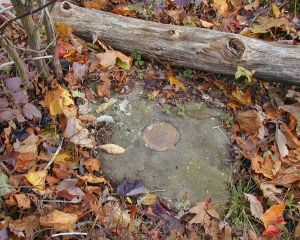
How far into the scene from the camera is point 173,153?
9.75 ft

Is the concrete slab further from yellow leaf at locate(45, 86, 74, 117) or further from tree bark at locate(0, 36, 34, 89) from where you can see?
tree bark at locate(0, 36, 34, 89)

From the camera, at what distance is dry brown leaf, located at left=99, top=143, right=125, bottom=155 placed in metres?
2.91

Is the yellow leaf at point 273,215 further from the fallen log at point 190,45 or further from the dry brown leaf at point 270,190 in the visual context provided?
the fallen log at point 190,45

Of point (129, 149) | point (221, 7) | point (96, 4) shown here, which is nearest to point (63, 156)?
point (129, 149)

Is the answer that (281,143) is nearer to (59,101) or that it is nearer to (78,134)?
(78,134)

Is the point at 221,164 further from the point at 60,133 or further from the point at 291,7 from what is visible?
the point at 291,7

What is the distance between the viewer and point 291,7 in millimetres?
4047

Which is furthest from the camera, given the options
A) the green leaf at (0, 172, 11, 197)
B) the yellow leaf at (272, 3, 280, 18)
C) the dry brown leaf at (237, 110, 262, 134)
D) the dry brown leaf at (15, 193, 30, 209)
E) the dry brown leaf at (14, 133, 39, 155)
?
the yellow leaf at (272, 3, 280, 18)

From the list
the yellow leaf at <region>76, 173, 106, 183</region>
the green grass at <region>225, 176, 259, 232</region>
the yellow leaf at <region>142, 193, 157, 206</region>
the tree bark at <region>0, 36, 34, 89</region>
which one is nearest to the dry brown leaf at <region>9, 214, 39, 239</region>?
the yellow leaf at <region>76, 173, 106, 183</region>

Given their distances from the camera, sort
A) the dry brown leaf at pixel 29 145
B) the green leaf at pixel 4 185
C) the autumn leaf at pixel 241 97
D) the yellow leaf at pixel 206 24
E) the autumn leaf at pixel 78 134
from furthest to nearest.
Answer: the yellow leaf at pixel 206 24 < the autumn leaf at pixel 241 97 < the autumn leaf at pixel 78 134 < the dry brown leaf at pixel 29 145 < the green leaf at pixel 4 185

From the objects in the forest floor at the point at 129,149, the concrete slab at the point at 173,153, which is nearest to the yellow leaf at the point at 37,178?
the forest floor at the point at 129,149

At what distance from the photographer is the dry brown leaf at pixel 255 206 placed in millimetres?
2754

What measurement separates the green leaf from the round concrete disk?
3.36ft

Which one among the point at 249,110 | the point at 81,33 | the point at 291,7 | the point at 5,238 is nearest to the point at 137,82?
the point at 81,33
